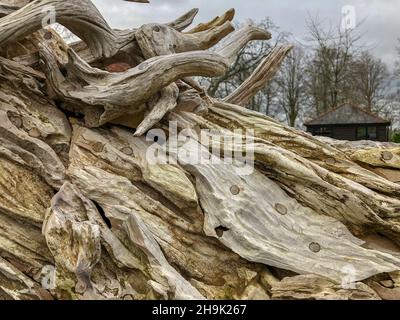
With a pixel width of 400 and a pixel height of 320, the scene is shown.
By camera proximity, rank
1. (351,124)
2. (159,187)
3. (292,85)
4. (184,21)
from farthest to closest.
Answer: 1. (292,85)
2. (351,124)
3. (184,21)
4. (159,187)

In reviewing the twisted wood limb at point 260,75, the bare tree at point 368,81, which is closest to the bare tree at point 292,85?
the bare tree at point 368,81

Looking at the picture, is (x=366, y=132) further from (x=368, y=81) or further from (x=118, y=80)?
(x=118, y=80)

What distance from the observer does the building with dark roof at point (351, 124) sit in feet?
80.9

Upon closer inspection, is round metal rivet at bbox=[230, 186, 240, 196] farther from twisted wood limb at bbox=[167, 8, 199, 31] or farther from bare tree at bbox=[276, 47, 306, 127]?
bare tree at bbox=[276, 47, 306, 127]

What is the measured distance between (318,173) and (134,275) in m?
2.02

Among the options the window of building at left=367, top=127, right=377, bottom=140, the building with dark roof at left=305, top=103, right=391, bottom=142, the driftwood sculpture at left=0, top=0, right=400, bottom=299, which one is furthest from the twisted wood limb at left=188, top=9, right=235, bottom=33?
the window of building at left=367, top=127, right=377, bottom=140

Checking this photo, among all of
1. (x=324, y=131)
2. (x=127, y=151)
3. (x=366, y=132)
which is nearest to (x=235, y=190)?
(x=127, y=151)

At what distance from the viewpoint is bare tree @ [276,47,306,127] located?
31.0 m

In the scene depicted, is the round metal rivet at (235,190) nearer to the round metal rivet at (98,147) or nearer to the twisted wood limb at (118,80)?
the twisted wood limb at (118,80)

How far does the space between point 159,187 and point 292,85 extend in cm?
2795

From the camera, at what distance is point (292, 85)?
31.3 meters

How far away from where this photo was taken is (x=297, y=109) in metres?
Result: 30.9

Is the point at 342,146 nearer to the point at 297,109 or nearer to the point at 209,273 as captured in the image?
the point at 209,273
